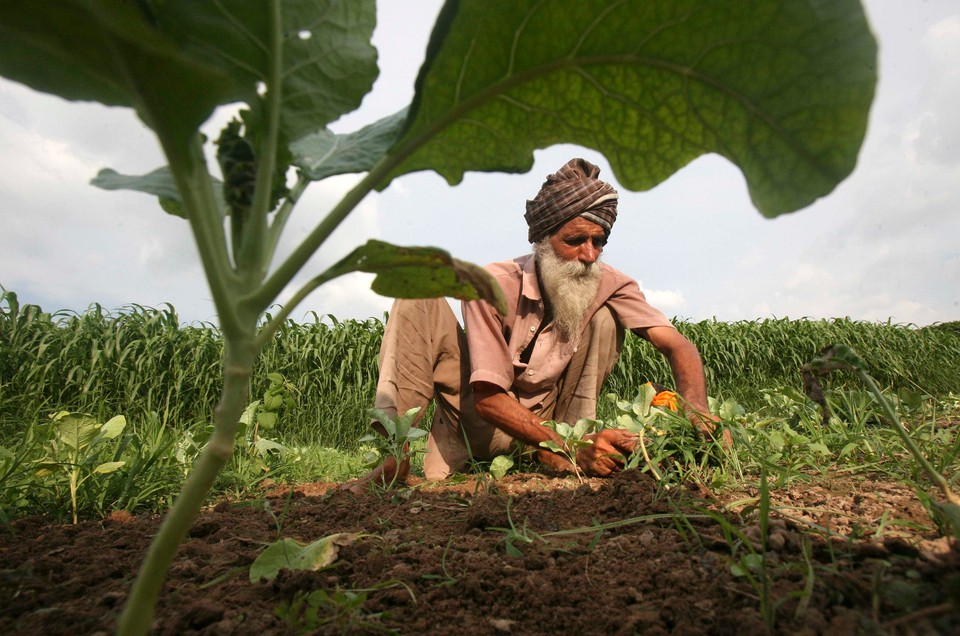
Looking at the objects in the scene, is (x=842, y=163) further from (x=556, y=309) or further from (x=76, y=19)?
(x=556, y=309)

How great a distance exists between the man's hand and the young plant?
5.11 feet

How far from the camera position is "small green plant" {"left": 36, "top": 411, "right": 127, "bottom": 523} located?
1.69 meters

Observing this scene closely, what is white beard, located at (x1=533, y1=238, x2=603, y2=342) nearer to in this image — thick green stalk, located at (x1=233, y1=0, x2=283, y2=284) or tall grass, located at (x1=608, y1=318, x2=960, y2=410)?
thick green stalk, located at (x1=233, y1=0, x2=283, y2=284)

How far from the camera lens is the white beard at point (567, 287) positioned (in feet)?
11.3

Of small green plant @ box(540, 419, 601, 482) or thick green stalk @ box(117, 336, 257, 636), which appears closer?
thick green stalk @ box(117, 336, 257, 636)

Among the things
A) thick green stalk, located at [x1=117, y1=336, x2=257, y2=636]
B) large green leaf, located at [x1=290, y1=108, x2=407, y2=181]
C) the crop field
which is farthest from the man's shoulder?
thick green stalk, located at [x1=117, y1=336, x2=257, y2=636]

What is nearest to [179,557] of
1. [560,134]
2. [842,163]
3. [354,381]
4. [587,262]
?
[560,134]

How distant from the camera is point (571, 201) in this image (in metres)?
3.75

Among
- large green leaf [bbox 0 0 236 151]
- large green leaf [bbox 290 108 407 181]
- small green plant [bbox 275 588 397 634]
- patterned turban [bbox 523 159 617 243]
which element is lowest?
small green plant [bbox 275 588 397 634]

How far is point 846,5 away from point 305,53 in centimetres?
69

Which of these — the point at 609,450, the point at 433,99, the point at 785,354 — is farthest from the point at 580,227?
the point at 785,354

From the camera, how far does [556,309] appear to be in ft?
11.3

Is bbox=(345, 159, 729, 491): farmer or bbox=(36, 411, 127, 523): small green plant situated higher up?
bbox=(345, 159, 729, 491): farmer

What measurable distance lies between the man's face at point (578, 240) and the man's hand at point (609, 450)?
5.39ft
